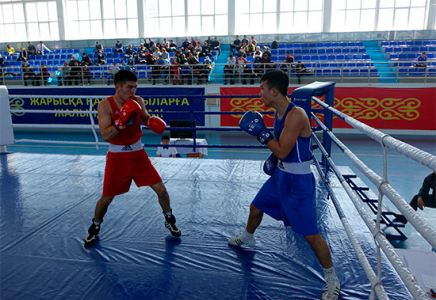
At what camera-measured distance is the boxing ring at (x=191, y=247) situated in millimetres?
1905

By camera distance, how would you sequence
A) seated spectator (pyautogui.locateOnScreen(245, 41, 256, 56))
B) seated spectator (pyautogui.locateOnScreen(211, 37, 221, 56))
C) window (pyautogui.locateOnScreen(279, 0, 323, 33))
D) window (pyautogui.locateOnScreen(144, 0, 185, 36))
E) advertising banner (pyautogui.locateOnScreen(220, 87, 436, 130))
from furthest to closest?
1. window (pyautogui.locateOnScreen(144, 0, 185, 36))
2. window (pyautogui.locateOnScreen(279, 0, 323, 33))
3. seated spectator (pyautogui.locateOnScreen(211, 37, 221, 56))
4. seated spectator (pyautogui.locateOnScreen(245, 41, 256, 56))
5. advertising banner (pyautogui.locateOnScreen(220, 87, 436, 130))

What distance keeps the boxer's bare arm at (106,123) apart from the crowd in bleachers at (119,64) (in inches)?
311

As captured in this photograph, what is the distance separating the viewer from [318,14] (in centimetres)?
1544

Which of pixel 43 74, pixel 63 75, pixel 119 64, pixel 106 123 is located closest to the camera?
pixel 106 123

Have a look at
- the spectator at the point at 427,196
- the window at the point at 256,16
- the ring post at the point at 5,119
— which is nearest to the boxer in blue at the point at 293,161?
the spectator at the point at 427,196

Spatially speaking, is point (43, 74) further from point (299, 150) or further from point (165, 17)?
point (299, 150)

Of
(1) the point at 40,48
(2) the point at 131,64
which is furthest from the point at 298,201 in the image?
(1) the point at 40,48

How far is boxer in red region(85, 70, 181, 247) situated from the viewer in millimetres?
2318

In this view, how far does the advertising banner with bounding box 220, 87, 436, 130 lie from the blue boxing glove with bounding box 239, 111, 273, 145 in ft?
25.0

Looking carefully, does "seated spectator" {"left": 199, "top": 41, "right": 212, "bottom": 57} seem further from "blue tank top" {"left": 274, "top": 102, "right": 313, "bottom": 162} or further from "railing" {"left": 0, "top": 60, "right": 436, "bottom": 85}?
"blue tank top" {"left": 274, "top": 102, "right": 313, "bottom": 162}

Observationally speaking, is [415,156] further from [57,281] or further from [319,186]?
[319,186]

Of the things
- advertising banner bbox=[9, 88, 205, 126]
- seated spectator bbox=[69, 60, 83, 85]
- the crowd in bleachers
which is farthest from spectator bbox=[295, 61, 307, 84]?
seated spectator bbox=[69, 60, 83, 85]

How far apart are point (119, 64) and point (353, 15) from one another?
35.5ft

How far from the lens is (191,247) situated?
8.02 ft
